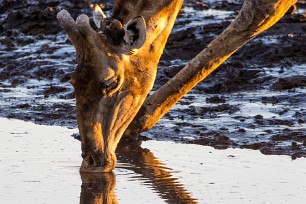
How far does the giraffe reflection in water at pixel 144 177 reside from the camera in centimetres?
848

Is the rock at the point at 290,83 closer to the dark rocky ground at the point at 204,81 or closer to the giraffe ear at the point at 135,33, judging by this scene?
the dark rocky ground at the point at 204,81

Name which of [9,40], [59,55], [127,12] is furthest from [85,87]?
[9,40]

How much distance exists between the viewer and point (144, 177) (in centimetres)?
927

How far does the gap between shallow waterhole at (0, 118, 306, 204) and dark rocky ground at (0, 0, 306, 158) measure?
572 mm

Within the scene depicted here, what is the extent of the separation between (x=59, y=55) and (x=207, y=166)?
6681 millimetres

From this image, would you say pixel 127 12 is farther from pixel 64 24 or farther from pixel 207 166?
pixel 207 166

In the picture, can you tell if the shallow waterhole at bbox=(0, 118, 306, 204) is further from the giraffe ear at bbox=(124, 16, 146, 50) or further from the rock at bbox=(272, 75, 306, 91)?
the rock at bbox=(272, 75, 306, 91)

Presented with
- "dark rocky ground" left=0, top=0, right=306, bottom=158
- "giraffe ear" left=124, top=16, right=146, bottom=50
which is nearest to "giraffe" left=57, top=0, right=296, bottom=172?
"giraffe ear" left=124, top=16, right=146, bottom=50

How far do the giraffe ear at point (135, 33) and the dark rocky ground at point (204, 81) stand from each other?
1956mm

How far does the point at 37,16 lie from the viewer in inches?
712

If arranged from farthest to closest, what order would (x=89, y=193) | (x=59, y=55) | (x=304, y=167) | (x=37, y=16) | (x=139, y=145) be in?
(x=37, y=16)
(x=59, y=55)
(x=139, y=145)
(x=304, y=167)
(x=89, y=193)

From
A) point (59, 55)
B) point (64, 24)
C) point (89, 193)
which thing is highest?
point (59, 55)

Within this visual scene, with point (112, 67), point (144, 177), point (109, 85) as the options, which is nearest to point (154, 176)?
point (144, 177)

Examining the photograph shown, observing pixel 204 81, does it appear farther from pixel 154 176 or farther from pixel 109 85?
pixel 109 85
